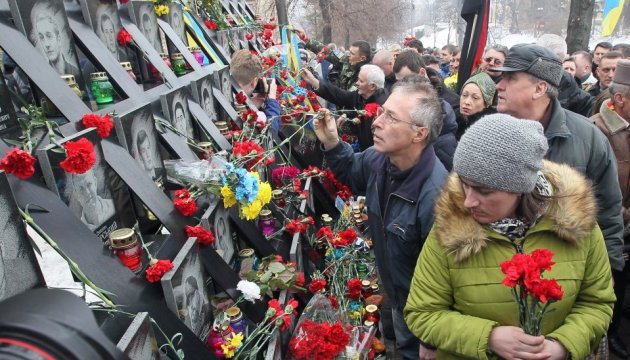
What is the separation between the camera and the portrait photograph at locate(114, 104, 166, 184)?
6.81 ft

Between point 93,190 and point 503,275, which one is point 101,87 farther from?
point 503,275

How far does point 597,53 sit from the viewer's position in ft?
18.6

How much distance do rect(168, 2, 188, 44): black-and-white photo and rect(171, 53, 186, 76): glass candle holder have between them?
435 mm

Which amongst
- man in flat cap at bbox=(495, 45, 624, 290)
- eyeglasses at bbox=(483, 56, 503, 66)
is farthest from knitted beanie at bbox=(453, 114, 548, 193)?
eyeglasses at bbox=(483, 56, 503, 66)

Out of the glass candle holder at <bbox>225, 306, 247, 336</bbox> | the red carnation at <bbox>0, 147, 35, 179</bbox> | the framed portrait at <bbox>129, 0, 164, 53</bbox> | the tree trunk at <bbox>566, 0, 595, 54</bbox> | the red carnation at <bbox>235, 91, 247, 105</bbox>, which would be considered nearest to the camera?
the red carnation at <bbox>0, 147, 35, 179</bbox>

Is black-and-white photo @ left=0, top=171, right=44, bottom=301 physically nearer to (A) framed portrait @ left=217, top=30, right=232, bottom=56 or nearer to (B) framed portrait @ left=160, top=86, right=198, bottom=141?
(B) framed portrait @ left=160, top=86, right=198, bottom=141

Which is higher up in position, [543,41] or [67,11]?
[67,11]

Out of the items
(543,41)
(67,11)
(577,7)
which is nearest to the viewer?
(67,11)

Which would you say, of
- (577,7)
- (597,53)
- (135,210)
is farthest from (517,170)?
(577,7)

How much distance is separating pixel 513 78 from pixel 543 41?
2.51 meters

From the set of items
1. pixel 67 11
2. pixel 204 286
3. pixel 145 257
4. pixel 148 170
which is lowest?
pixel 204 286

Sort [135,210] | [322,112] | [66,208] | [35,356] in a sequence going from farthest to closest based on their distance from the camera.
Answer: [322,112] < [135,210] < [66,208] < [35,356]

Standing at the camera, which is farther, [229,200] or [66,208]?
[229,200]

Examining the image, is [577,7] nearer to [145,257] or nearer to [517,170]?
[517,170]
